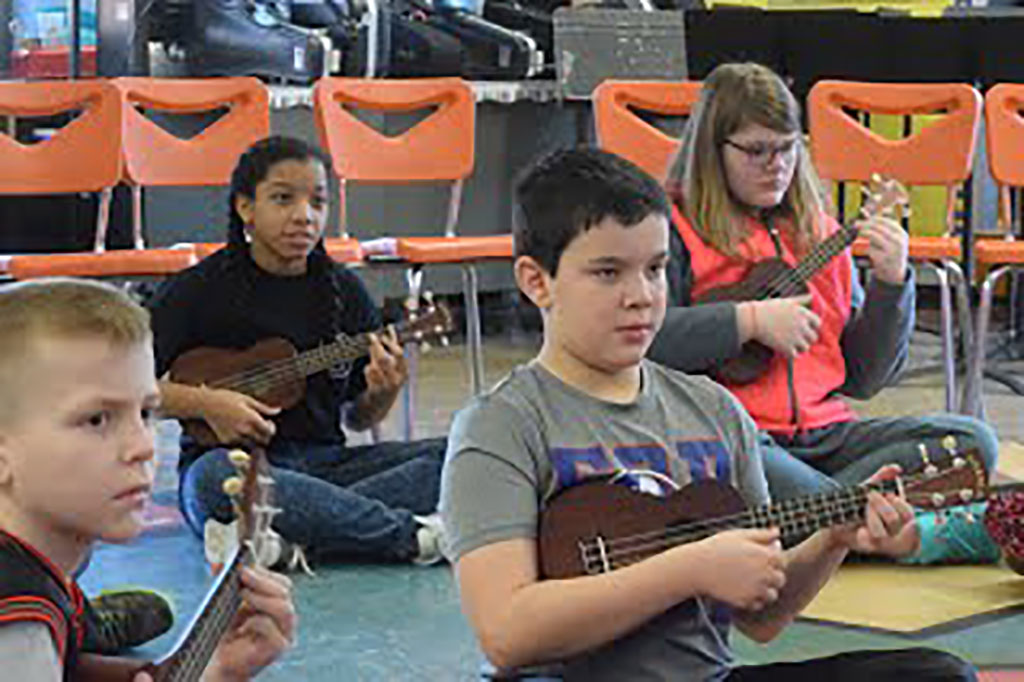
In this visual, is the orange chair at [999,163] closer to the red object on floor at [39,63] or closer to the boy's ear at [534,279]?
the boy's ear at [534,279]

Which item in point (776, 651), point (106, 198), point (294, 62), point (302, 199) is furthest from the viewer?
point (294, 62)

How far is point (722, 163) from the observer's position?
4270 millimetres

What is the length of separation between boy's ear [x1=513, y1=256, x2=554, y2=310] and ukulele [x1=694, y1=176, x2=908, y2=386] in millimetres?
1845

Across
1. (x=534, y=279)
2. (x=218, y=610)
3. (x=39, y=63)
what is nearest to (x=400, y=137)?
(x=39, y=63)

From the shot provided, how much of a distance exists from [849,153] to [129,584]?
3.03 meters

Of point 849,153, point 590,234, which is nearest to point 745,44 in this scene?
point 849,153

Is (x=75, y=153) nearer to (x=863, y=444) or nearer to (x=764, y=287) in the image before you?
(x=764, y=287)

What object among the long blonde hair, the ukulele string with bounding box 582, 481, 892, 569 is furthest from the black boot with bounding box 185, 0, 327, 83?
the ukulele string with bounding box 582, 481, 892, 569

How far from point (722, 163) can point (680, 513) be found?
1917mm

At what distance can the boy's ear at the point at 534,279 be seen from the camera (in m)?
2.50

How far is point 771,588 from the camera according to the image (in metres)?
2.33

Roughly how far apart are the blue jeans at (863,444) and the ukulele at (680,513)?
6.06ft

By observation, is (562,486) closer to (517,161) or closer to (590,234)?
(590,234)

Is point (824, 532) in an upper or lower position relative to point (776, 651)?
upper
